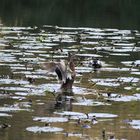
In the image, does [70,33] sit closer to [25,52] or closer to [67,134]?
[25,52]

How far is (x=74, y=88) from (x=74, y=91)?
0.41m

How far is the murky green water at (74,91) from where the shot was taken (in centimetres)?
1276

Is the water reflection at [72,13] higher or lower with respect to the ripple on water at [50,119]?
higher

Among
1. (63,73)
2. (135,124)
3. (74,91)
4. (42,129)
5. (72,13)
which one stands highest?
(72,13)

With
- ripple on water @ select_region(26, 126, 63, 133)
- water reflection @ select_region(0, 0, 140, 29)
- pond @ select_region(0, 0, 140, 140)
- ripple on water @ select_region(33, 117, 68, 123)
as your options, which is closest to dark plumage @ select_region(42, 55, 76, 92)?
pond @ select_region(0, 0, 140, 140)

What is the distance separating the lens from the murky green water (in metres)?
12.8

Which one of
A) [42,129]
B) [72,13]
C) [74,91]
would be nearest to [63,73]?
[74,91]

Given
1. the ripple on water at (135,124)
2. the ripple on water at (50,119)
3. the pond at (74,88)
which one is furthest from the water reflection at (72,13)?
the ripple on water at (135,124)

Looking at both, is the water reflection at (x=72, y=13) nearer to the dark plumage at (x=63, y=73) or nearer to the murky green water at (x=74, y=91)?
the murky green water at (x=74, y=91)

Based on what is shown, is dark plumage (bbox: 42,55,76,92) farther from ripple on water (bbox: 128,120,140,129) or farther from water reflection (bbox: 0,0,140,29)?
water reflection (bbox: 0,0,140,29)

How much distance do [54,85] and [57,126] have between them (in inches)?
197

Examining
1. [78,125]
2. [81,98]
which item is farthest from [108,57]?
[78,125]

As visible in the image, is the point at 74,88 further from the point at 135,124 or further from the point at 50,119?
the point at 135,124

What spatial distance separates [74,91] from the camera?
17234 mm
